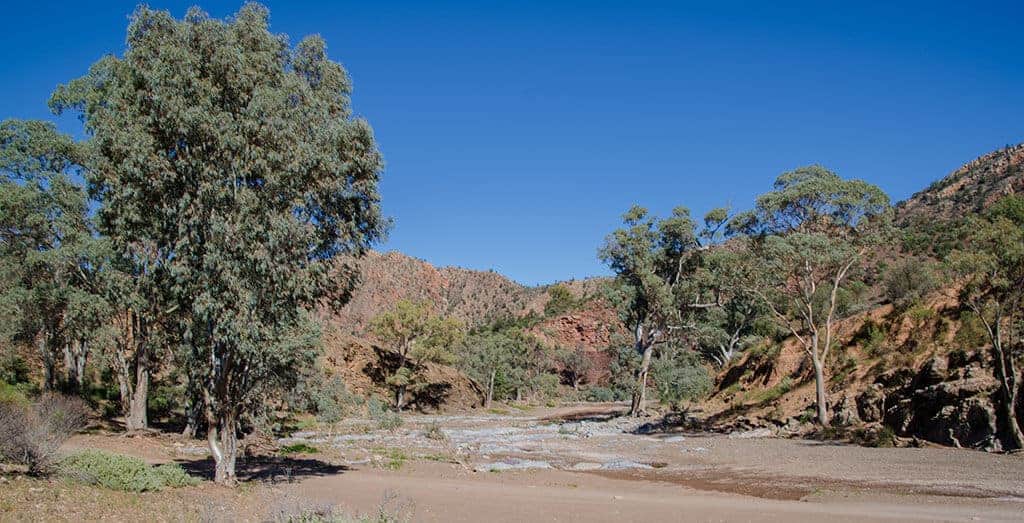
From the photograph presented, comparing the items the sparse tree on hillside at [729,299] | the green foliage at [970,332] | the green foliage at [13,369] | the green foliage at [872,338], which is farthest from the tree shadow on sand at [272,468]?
the green foliage at [872,338]

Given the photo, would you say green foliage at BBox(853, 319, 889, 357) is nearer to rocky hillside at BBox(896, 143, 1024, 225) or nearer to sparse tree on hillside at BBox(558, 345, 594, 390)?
rocky hillside at BBox(896, 143, 1024, 225)

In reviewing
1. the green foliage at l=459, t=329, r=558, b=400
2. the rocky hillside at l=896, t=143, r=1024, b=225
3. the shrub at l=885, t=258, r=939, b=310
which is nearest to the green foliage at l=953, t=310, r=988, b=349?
the shrub at l=885, t=258, r=939, b=310

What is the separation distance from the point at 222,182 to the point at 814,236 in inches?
918

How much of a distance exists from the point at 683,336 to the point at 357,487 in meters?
32.2

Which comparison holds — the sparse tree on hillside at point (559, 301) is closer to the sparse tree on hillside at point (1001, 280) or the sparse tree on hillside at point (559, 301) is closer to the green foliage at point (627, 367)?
the green foliage at point (627, 367)

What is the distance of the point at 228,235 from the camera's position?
12.1m

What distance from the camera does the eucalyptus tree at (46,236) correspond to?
20.7 meters

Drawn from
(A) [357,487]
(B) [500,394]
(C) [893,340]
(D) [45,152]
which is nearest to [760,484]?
(A) [357,487]

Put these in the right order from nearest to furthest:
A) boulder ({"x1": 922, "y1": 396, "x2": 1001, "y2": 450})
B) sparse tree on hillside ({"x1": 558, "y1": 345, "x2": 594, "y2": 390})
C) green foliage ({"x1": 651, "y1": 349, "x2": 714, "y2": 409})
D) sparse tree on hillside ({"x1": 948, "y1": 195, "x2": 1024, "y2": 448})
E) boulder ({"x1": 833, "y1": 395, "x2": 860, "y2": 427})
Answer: sparse tree on hillside ({"x1": 948, "y1": 195, "x2": 1024, "y2": 448}) → boulder ({"x1": 922, "y1": 396, "x2": 1001, "y2": 450}) → boulder ({"x1": 833, "y1": 395, "x2": 860, "y2": 427}) → green foliage ({"x1": 651, "y1": 349, "x2": 714, "y2": 409}) → sparse tree on hillside ({"x1": 558, "y1": 345, "x2": 594, "y2": 390})

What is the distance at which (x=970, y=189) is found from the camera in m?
69.8

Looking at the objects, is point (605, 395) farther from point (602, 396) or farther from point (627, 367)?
point (627, 367)

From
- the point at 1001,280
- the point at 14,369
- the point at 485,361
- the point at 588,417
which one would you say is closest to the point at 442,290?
the point at 485,361

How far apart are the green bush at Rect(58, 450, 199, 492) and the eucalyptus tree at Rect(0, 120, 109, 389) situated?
10.3m

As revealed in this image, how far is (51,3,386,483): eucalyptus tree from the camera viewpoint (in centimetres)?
1223
